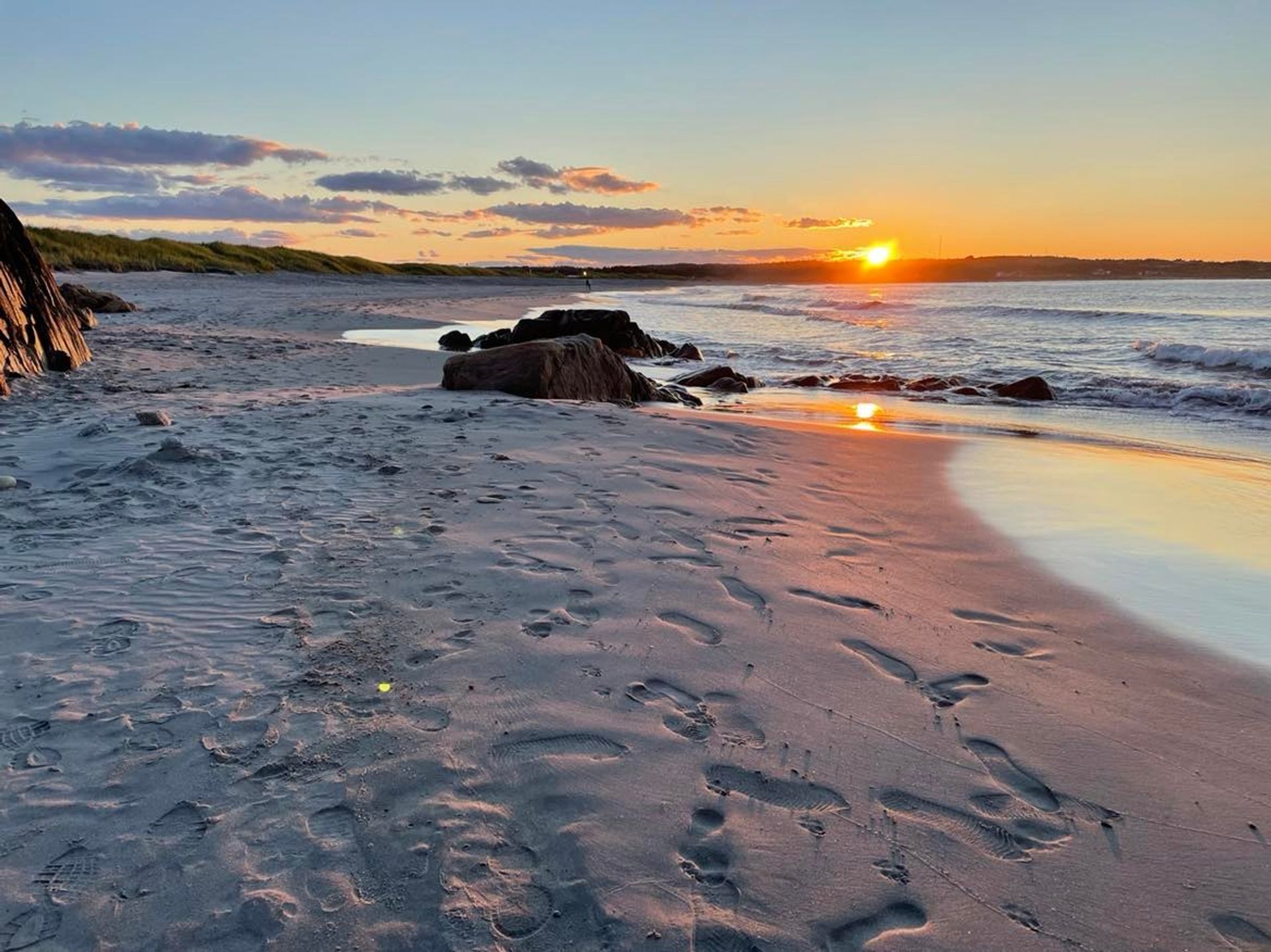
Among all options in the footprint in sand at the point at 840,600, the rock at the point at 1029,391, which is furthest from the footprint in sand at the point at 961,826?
the rock at the point at 1029,391

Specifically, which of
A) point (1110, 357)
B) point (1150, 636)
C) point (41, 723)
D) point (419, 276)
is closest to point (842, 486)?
point (1150, 636)

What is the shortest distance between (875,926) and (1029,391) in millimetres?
10551

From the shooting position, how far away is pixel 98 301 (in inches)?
635

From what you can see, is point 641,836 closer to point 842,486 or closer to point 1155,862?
point 1155,862

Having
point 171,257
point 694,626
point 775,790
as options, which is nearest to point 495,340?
point 694,626

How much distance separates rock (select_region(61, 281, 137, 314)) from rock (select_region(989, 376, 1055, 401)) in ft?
54.5

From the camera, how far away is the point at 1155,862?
1892 mm

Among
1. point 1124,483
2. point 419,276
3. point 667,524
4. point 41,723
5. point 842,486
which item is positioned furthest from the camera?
point 419,276

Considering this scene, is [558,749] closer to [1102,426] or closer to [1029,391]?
[1102,426]

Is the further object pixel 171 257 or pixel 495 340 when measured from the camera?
pixel 171 257

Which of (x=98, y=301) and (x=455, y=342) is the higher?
(x=98, y=301)

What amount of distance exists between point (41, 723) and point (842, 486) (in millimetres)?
4468

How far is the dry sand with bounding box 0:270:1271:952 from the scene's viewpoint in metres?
1.67

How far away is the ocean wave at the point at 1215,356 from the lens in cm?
1302
